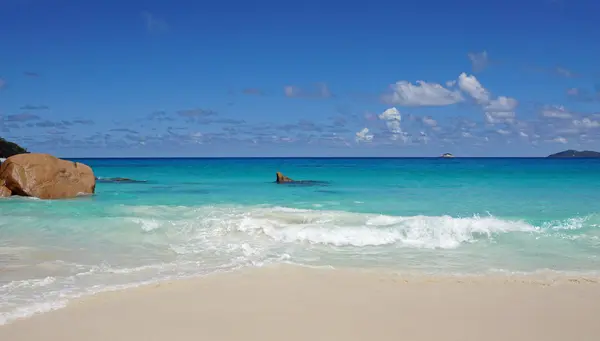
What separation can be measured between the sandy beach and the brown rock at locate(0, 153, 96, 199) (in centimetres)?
1504

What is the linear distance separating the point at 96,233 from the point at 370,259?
6985 millimetres

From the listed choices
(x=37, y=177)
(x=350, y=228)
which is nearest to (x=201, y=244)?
(x=350, y=228)

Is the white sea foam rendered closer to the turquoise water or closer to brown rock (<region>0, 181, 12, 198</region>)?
the turquoise water

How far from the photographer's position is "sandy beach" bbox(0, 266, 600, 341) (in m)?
5.52

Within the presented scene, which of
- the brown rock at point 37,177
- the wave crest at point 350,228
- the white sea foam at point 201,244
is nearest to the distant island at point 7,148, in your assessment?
the brown rock at point 37,177

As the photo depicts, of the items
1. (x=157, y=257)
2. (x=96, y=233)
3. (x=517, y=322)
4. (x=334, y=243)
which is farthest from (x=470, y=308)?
(x=96, y=233)

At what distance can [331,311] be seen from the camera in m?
6.28

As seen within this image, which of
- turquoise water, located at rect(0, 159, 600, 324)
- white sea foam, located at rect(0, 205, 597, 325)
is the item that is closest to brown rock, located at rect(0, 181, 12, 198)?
turquoise water, located at rect(0, 159, 600, 324)

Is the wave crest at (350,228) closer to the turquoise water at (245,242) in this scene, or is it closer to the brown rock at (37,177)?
the turquoise water at (245,242)

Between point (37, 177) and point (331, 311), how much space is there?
1774 centimetres

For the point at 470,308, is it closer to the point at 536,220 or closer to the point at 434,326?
the point at 434,326

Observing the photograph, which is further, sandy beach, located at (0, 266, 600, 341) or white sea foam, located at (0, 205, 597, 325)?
white sea foam, located at (0, 205, 597, 325)

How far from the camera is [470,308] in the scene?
21.2 feet

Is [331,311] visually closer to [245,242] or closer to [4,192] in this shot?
[245,242]
